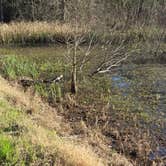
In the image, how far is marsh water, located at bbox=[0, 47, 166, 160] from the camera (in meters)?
9.49

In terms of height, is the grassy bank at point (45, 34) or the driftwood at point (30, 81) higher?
the driftwood at point (30, 81)

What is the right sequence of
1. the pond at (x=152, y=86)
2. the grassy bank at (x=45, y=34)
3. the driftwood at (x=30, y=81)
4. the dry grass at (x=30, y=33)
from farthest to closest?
1. the dry grass at (x=30, y=33)
2. the grassy bank at (x=45, y=34)
3. the driftwood at (x=30, y=81)
4. the pond at (x=152, y=86)

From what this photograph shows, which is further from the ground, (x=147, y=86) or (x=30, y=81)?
(x=30, y=81)

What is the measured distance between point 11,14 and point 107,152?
962 inches

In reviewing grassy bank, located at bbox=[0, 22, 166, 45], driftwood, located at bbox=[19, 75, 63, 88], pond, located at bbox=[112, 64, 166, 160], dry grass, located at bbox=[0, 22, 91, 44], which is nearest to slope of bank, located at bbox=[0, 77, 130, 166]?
pond, located at bbox=[112, 64, 166, 160]

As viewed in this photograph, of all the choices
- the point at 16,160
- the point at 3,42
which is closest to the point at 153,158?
the point at 16,160

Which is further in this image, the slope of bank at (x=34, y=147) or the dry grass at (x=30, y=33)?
the dry grass at (x=30, y=33)

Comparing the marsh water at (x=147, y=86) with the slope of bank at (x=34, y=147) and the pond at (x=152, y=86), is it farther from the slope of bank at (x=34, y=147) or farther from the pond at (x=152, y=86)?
the slope of bank at (x=34, y=147)

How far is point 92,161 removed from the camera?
6113 mm

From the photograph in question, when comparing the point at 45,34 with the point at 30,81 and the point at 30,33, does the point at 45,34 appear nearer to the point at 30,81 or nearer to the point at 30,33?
the point at 30,33

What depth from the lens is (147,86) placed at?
539 inches

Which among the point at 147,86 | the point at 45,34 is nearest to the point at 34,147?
the point at 147,86

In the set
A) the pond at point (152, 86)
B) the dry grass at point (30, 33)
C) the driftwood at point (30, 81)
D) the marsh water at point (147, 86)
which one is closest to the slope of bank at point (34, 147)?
the pond at point (152, 86)

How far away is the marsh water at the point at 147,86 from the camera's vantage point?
949 centimetres
